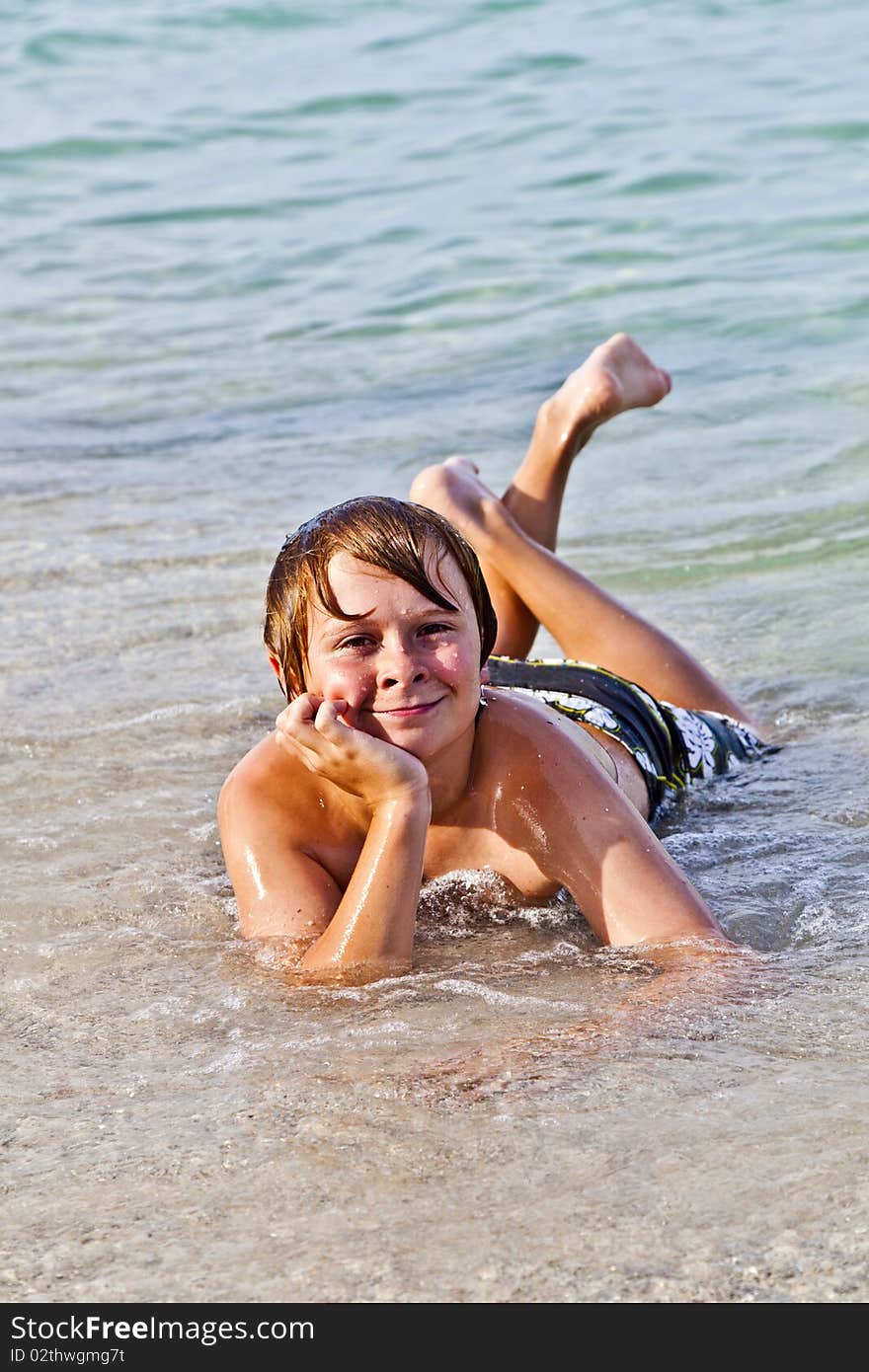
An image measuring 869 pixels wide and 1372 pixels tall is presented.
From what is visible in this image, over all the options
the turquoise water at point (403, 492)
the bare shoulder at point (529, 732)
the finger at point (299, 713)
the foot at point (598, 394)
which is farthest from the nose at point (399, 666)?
the foot at point (598, 394)

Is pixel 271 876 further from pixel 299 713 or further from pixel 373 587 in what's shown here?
pixel 373 587

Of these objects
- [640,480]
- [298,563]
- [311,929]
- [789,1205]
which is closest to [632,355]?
[640,480]

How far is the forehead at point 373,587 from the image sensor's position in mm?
Answer: 2957

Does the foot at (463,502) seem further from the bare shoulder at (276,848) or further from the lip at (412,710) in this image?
the lip at (412,710)

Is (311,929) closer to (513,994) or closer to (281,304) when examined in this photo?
(513,994)

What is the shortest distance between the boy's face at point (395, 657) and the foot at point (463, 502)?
1.28 m

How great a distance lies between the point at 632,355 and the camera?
477cm

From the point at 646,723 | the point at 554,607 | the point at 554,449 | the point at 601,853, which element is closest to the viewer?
the point at 601,853

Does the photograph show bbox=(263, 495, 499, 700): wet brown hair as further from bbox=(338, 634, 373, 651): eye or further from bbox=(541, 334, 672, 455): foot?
bbox=(541, 334, 672, 455): foot

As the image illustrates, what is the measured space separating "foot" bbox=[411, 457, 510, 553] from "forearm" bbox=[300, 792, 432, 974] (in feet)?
4.83

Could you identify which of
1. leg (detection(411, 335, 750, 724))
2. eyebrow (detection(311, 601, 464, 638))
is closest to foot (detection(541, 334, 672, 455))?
leg (detection(411, 335, 750, 724))

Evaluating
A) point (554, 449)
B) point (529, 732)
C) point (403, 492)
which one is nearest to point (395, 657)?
point (529, 732)

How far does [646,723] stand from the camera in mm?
4008

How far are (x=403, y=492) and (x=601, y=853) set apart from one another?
343 cm
